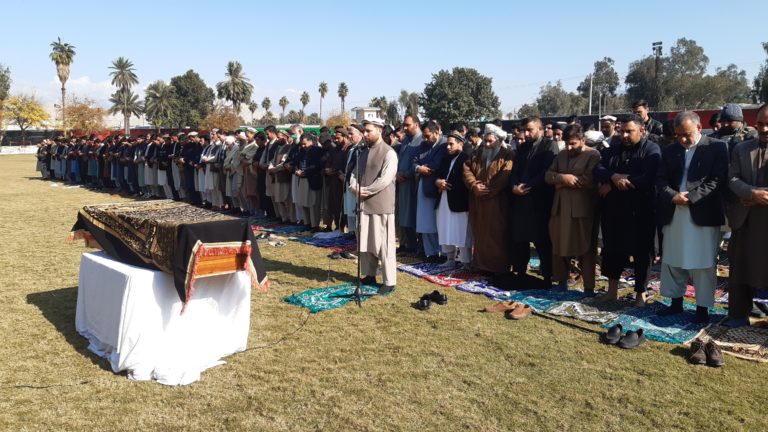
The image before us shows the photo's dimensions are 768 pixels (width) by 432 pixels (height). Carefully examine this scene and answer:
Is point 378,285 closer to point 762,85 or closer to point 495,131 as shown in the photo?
point 495,131

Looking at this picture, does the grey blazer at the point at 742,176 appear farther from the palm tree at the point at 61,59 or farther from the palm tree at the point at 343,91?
the palm tree at the point at 343,91

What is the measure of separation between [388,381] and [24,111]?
228 feet

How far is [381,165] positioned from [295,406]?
10.7ft

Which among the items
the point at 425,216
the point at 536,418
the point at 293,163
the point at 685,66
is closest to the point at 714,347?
the point at 536,418

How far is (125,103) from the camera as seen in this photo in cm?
7544

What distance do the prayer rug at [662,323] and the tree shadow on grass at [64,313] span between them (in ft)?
14.5

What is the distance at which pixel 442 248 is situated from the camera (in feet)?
25.9

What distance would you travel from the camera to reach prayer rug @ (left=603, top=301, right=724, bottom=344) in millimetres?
5004

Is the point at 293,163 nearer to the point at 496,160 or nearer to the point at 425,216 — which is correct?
the point at 425,216

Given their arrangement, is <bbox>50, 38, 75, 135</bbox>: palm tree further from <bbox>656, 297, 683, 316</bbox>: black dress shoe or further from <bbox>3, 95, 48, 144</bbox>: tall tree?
<bbox>656, 297, 683, 316</bbox>: black dress shoe

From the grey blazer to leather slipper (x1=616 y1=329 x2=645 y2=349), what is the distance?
52.6 inches

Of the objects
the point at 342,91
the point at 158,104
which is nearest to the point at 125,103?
the point at 158,104

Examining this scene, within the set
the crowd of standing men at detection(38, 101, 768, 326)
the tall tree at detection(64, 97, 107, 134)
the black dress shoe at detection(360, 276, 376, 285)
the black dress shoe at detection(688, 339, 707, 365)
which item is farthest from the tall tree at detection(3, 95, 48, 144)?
the black dress shoe at detection(688, 339, 707, 365)

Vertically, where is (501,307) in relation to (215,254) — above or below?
below
